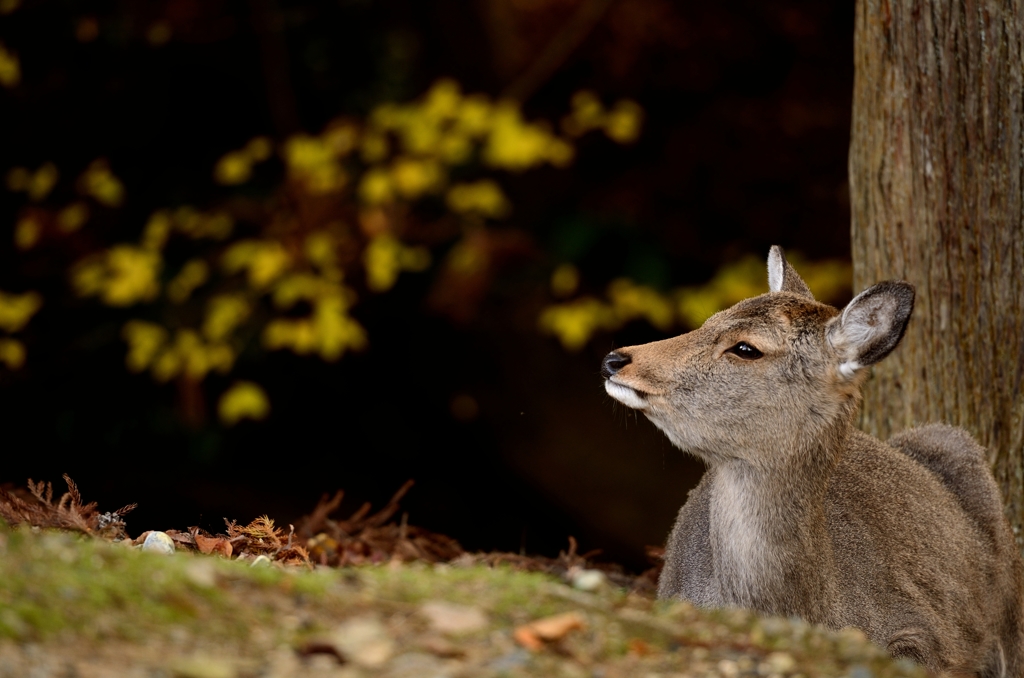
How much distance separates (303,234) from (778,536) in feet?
19.2

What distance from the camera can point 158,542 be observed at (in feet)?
13.6

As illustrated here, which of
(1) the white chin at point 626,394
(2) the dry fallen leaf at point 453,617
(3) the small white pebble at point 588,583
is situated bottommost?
(3) the small white pebble at point 588,583

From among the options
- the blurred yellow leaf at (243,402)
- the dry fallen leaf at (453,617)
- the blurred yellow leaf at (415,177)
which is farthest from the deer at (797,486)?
the blurred yellow leaf at (243,402)

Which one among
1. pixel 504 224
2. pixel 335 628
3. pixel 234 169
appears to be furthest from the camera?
pixel 504 224

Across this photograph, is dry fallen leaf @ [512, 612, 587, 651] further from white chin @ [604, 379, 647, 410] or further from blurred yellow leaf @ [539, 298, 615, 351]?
blurred yellow leaf @ [539, 298, 615, 351]

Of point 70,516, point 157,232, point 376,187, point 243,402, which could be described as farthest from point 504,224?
point 70,516

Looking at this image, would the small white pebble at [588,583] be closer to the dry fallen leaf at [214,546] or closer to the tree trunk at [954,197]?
the dry fallen leaf at [214,546]

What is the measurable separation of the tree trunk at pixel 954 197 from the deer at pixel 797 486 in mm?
651

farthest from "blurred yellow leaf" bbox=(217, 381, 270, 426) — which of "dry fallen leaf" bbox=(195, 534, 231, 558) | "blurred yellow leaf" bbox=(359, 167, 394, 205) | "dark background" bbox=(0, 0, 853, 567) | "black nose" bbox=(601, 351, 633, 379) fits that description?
Result: "black nose" bbox=(601, 351, 633, 379)

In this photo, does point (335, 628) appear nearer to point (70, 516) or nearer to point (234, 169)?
point (70, 516)

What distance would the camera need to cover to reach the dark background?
9.55 metres

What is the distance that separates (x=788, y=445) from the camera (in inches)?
175

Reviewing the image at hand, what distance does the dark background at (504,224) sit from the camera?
955cm

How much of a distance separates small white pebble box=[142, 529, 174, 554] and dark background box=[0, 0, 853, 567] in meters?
5.13
